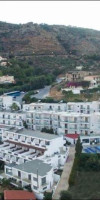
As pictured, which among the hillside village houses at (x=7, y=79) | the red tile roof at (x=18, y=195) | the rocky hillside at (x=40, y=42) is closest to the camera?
the red tile roof at (x=18, y=195)

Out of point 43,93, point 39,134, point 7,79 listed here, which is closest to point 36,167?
point 39,134

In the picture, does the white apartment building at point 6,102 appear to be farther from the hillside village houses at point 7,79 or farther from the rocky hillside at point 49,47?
the rocky hillside at point 49,47

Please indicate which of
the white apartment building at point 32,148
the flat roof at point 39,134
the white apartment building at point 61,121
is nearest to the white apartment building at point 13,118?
the white apartment building at point 61,121

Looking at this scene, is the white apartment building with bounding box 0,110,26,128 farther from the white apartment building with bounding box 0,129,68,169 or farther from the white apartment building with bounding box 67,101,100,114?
the white apartment building with bounding box 67,101,100,114

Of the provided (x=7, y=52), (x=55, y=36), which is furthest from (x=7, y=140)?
(x=55, y=36)

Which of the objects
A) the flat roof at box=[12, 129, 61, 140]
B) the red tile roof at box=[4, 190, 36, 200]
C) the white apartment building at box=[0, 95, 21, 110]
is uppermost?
the white apartment building at box=[0, 95, 21, 110]

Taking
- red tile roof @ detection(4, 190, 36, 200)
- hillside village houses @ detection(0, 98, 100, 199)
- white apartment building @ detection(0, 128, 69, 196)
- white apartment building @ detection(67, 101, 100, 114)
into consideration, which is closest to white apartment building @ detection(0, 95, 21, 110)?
hillside village houses @ detection(0, 98, 100, 199)

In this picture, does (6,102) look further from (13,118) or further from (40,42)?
(40,42)
